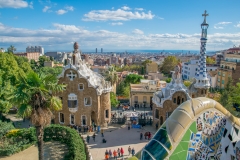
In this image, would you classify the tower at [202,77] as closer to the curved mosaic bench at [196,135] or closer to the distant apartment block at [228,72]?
the curved mosaic bench at [196,135]

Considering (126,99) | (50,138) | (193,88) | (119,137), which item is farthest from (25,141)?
(126,99)

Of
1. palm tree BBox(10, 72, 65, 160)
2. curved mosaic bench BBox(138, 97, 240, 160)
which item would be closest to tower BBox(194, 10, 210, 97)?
palm tree BBox(10, 72, 65, 160)

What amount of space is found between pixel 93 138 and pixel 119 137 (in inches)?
118

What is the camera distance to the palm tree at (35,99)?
12.5 m

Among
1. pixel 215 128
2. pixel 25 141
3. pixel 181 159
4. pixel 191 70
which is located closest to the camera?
pixel 181 159

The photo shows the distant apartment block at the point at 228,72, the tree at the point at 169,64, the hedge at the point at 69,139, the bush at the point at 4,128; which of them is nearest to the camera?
the hedge at the point at 69,139

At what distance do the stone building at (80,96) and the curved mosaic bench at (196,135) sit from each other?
20854mm

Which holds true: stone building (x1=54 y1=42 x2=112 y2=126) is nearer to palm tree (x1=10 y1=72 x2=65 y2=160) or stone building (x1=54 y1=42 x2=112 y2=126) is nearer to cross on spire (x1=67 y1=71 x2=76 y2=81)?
cross on spire (x1=67 y1=71 x2=76 y2=81)

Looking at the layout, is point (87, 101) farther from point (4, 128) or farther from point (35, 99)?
point (35, 99)

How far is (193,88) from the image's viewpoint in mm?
25250

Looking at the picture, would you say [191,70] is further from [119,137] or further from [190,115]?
[190,115]

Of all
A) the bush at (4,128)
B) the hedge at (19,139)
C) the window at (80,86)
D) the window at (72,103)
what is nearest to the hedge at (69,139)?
the hedge at (19,139)

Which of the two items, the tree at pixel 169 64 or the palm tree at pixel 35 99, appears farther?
the tree at pixel 169 64

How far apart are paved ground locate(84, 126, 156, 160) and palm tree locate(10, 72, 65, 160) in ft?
28.8
